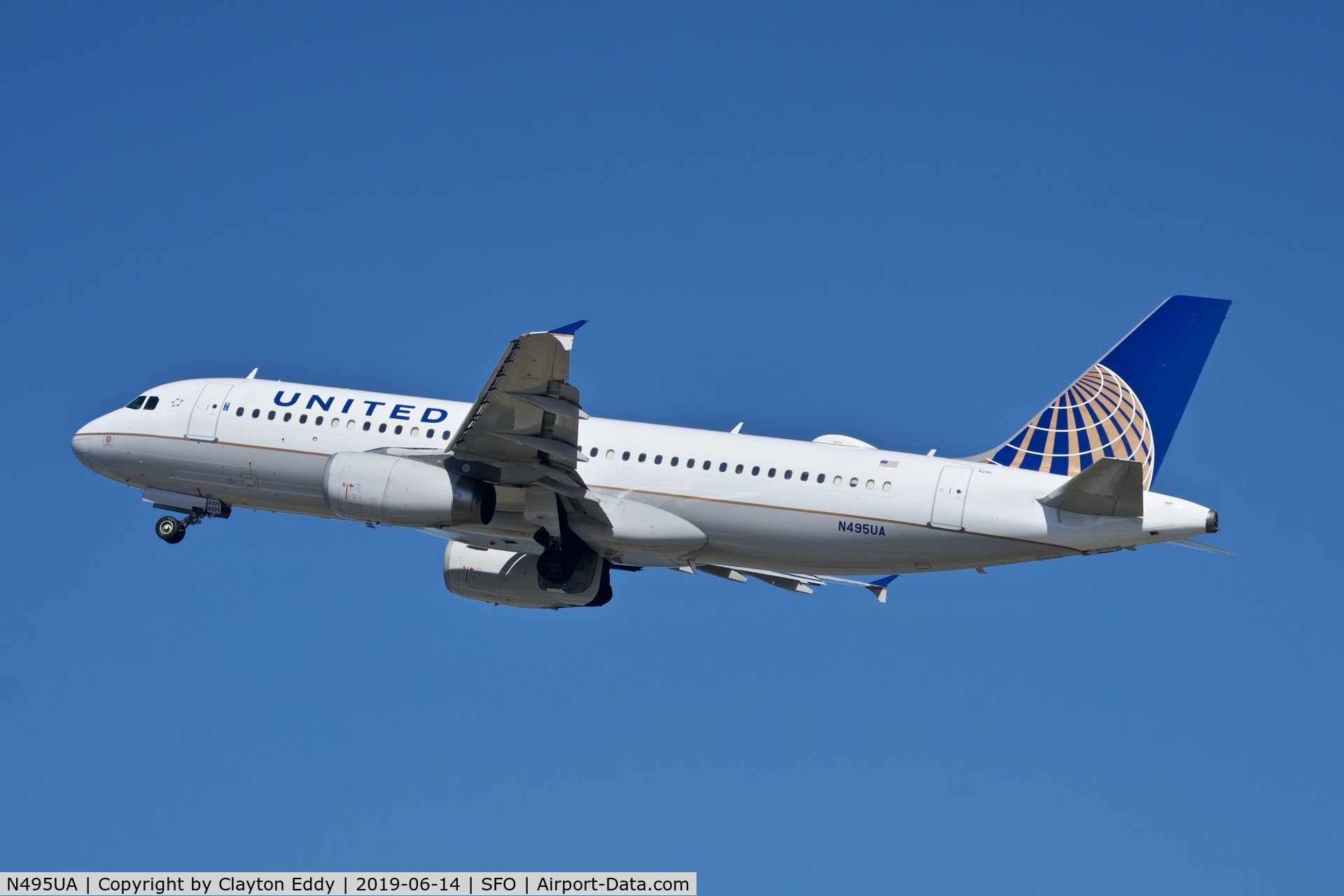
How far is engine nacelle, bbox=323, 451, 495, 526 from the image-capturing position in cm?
3447

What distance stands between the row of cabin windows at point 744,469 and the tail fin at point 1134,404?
2.93 m

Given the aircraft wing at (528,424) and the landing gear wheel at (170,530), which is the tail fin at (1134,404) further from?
the landing gear wheel at (170,530)

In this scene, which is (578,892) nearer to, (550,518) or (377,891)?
(377,891)

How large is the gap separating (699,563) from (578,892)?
8.97 metres

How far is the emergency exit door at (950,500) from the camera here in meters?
33.4

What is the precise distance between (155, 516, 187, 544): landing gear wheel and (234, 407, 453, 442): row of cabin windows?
325cm

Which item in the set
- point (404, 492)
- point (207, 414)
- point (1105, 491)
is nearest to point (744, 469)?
point (404, 492)

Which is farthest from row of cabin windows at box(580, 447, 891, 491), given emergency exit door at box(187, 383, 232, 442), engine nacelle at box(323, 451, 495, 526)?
emergency exit door at box(187, 383, 232, 442)

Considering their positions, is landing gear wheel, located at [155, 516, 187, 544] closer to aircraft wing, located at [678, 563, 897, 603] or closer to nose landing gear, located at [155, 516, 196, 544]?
nose landing gear, located at [155, 516, 196, 544]

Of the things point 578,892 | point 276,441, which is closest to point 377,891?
point 578,892

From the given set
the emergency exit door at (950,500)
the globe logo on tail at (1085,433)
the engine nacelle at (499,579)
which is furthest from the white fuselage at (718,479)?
the engine nacelle at (499,579)

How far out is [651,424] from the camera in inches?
1449

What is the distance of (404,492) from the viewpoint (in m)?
34.5

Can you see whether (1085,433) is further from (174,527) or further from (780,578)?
(174,527)
